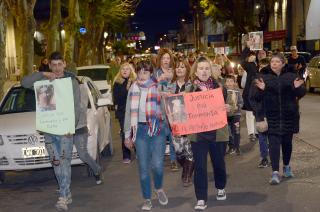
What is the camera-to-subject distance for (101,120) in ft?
35.0

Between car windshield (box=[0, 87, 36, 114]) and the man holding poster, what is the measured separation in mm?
2688

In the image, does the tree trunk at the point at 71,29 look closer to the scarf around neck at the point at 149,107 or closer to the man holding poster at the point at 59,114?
the man holding poster at the point at 59,114

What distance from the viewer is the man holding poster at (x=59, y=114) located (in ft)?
24.5

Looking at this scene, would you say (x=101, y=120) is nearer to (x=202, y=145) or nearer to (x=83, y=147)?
(x=83, y=147)

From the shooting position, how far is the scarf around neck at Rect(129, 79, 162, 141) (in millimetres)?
7074

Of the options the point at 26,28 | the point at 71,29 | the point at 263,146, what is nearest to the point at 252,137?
the point at 263,146

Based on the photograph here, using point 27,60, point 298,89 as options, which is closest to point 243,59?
point 298,89

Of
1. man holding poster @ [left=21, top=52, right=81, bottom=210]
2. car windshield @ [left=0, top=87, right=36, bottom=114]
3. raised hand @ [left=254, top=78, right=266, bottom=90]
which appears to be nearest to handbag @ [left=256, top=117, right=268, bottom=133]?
raised hand @ [left=254, top=78, right=266, bottom=90]

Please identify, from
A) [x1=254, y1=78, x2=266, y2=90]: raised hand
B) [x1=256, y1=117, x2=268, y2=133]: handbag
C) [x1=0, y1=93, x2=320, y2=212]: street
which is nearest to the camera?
[x1=0, y1=93, x2=320, y2=212]: street

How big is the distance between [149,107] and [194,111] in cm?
54

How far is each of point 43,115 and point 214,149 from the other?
2.13 meters

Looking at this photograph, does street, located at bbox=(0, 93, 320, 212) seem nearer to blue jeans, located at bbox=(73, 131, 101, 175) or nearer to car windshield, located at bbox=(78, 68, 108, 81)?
blue jeans, located at bbox=(73, 131, 101, 175)

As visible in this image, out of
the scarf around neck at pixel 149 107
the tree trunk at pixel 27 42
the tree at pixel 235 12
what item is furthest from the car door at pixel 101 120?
the tree at pixel 235 12

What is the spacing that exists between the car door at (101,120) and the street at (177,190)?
433mm
